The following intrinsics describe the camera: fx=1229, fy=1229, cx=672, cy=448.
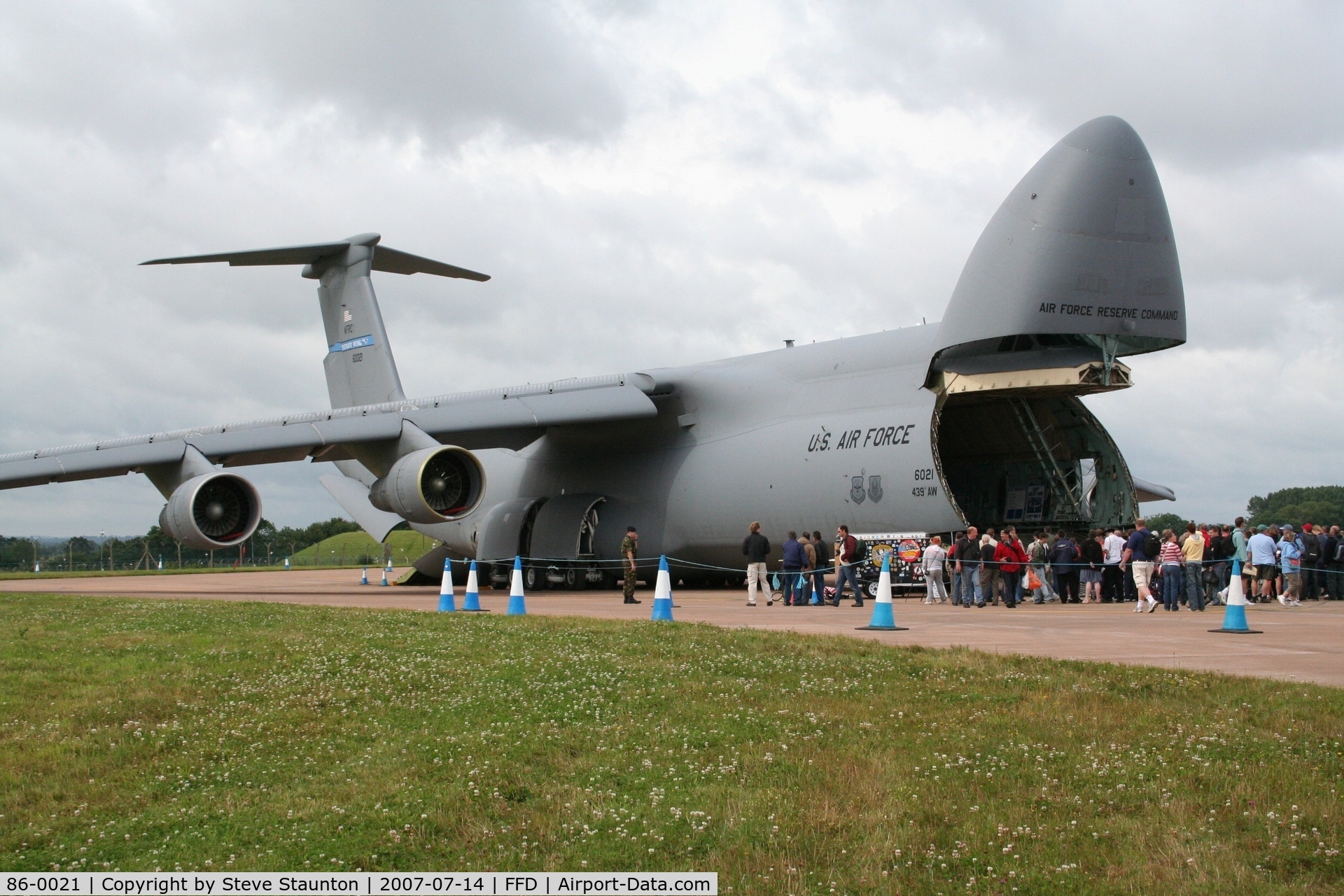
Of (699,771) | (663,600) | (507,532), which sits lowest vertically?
(699,771)

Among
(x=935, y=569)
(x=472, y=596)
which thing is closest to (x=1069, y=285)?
(x=935, y=569)

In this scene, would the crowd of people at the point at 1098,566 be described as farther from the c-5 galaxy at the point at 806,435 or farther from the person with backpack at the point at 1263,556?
the c-5 galaxy at the point at 806,435

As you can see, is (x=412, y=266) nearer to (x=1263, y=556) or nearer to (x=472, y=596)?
(x=472, y=596)

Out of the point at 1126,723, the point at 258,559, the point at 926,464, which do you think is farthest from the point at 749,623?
the point at 258,559

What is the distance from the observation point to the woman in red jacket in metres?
17.7

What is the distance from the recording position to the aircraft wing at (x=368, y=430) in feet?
73.9

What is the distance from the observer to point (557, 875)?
4641mm

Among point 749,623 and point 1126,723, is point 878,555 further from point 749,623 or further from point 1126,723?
point 1126,723

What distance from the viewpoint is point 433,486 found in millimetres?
21531

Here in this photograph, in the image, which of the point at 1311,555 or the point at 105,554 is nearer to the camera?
the point at 1311,555

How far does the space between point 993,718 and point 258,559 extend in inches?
2330

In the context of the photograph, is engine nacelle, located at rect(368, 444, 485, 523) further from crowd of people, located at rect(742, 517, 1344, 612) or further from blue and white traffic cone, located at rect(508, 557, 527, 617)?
crowd of people, located at rect(742, 517, 1344, 612)
